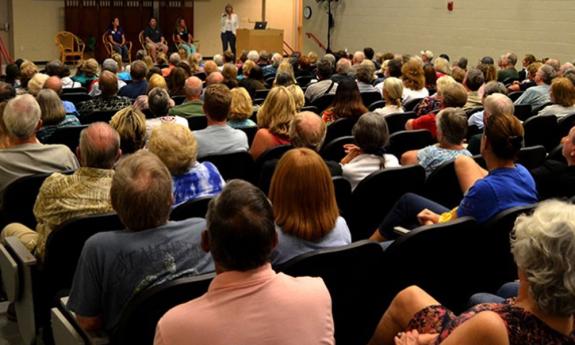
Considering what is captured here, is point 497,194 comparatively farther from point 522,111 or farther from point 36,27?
point 36,27

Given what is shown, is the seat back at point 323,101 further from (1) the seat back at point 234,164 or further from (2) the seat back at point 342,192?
(2) the seat back at point 342,192

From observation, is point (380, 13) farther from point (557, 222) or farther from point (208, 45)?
point (557, 222)

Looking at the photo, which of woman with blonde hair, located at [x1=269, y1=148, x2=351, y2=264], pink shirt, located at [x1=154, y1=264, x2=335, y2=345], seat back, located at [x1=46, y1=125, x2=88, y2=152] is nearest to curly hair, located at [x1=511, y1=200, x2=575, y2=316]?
pink shirt, located at [x1=154, y1=264, x2=335, y2=345]

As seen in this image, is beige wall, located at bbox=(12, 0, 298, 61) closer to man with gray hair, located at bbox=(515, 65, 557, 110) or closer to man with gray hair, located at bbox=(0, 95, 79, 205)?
man with gray hair, located at bbox=(515, 65, 557, 110)

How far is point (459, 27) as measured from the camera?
14.2 metres

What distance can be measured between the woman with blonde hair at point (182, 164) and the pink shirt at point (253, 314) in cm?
150

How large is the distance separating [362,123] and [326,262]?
166cm

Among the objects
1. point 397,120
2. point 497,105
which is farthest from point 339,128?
point 497,105

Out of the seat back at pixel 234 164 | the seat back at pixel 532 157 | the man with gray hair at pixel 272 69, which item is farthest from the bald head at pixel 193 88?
the man with gray hair at pixel 272 69

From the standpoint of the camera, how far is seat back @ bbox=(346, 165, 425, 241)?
145 inches

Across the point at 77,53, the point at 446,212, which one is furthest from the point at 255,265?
the point at 77,53

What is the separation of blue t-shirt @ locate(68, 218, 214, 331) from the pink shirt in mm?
573

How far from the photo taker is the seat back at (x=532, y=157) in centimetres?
422

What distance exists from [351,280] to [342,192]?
113 centimetres
